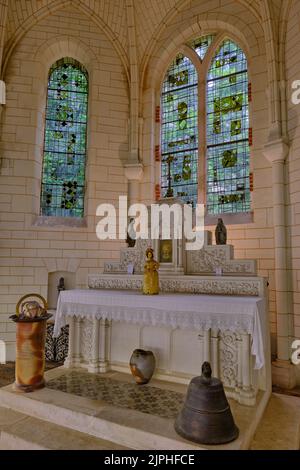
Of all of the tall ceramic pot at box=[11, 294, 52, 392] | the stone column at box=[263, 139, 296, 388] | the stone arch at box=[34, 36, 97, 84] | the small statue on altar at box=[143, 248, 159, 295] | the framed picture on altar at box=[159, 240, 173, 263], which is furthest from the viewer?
the stone arch at box=[34, 36, 97, 84]

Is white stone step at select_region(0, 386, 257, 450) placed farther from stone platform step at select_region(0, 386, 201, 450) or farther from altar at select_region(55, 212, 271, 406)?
altar at select_region(55, 212, 271, 406)

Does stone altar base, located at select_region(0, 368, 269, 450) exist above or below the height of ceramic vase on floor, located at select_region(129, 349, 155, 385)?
below

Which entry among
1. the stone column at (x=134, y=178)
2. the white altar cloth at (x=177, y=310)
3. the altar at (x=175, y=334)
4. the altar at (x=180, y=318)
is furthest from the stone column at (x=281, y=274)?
the stone column at (x=134, y=178)

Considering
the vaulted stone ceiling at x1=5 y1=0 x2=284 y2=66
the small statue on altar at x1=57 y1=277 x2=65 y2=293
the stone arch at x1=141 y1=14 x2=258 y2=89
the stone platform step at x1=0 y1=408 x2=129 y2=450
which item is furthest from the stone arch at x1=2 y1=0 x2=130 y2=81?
the stone platform step at x1=0 y1=408 x2=129 y2=450

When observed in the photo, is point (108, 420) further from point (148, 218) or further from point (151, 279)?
point (148, 218)

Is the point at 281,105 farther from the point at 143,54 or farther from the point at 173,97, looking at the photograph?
the point at 143,54

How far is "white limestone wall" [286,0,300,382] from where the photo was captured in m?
5.73

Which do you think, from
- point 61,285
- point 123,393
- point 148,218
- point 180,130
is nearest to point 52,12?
point 180,130

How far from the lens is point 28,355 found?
4.23 meters

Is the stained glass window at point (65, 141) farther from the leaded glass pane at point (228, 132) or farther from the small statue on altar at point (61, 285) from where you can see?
the leaded glass pane at point (228, 132)

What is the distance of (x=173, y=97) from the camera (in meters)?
7.97
